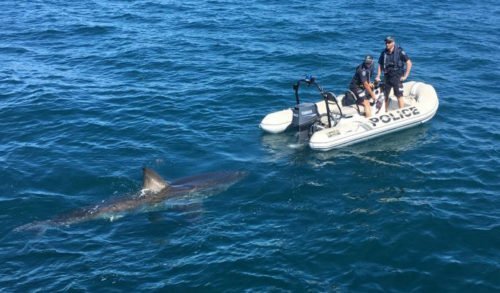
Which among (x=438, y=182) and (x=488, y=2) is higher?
(x=488, y=2)

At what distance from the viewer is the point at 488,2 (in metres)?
34.6

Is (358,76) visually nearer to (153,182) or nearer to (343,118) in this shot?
(343,118)

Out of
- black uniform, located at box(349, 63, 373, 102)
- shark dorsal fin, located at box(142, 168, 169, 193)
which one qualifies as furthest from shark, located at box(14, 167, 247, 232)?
black uniform, located at box(349, 63, 373, 102)

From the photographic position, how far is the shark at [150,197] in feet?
46.6

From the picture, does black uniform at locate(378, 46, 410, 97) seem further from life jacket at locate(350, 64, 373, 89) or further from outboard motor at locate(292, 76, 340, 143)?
outboard motor at locate(292, 76, 340, 143)

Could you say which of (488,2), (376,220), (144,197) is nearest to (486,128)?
(376,220)

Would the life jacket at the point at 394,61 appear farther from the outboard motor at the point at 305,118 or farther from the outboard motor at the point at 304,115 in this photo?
the outboard motor at the point at 304,115

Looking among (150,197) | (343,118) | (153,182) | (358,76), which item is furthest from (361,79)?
(150,197)

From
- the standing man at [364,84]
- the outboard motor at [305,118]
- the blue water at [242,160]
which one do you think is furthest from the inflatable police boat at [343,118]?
the blue water at [242,160]

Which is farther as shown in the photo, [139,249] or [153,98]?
[153,98]

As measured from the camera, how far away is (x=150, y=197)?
1504 cm

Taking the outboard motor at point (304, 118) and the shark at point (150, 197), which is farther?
the outboard motor at point (304, 118)

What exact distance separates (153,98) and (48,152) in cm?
552

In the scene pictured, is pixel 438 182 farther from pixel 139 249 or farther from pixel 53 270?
pixel 53 270
